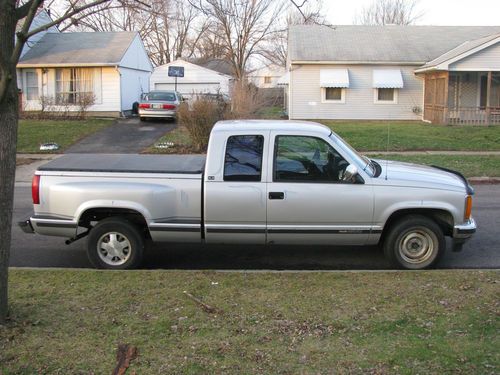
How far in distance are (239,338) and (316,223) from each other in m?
2.32

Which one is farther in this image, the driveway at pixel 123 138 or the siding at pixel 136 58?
the siding at pixel 136 58

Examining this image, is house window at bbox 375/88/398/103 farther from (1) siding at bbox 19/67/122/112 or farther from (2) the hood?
(2) the hood

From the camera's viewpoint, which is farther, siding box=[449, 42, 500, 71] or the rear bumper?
siding box=[449, 42, 500, 71]

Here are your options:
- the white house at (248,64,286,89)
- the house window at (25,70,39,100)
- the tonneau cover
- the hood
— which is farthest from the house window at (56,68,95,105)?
the white house at (248,64,286,89)

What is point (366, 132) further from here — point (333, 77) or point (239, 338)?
point (239, 338)

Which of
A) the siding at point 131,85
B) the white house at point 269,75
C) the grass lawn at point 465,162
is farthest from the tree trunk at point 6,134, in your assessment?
the white house at point 269,75

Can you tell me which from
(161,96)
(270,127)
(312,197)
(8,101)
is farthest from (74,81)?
(8,101)

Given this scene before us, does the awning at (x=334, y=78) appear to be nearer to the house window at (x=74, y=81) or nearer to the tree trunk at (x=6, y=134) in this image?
the house window at (x=74, y=81)

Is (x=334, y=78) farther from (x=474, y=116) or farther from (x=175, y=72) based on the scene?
(x=175, y=72)

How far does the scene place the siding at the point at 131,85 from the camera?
31092 mm

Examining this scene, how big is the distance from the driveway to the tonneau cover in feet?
39.6

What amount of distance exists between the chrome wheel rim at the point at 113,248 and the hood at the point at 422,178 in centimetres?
291

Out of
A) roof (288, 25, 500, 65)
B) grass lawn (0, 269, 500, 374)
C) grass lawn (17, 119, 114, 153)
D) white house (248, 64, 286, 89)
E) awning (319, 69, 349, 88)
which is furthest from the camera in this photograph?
white house (248, 64, 286, 89)

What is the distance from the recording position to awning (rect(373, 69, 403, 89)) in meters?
29.3
